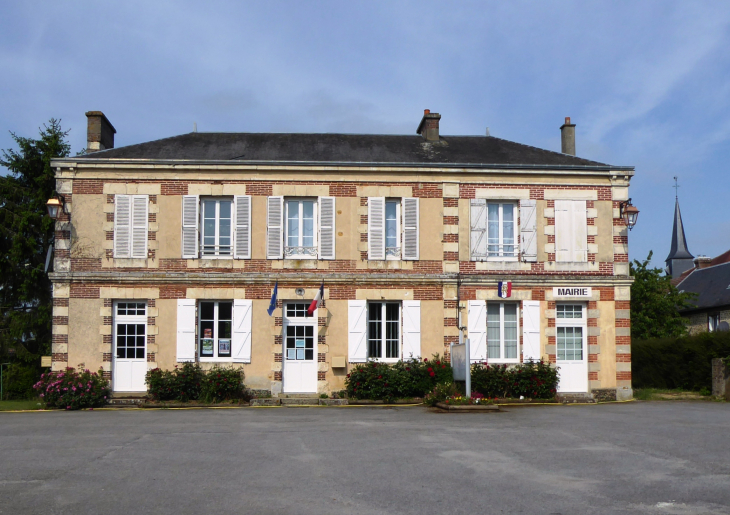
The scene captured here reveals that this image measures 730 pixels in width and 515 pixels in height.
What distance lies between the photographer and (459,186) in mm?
16531

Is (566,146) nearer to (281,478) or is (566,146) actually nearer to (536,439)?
(536,439)

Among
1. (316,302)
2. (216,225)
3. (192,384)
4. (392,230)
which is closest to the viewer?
(192,384)

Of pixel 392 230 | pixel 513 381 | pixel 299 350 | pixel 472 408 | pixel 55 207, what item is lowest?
pixel 472 408

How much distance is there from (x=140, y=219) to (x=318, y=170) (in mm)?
4164

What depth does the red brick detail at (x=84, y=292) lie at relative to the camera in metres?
15.8

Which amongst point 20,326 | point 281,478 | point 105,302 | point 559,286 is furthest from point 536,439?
point 20,326

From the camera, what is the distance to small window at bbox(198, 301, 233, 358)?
52.4 feet

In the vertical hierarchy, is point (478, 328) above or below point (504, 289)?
below

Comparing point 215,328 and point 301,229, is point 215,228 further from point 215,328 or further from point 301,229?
point 215,328

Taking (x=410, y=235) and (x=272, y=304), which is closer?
(x=272, y=304)

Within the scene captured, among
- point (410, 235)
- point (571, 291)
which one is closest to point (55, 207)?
point (410, 235)

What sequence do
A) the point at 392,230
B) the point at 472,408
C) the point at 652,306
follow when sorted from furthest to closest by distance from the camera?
the point at 652,306 → the point at 392,230 → the point at 472,408

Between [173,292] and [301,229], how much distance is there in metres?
3.19

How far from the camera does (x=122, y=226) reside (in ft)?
52.5
